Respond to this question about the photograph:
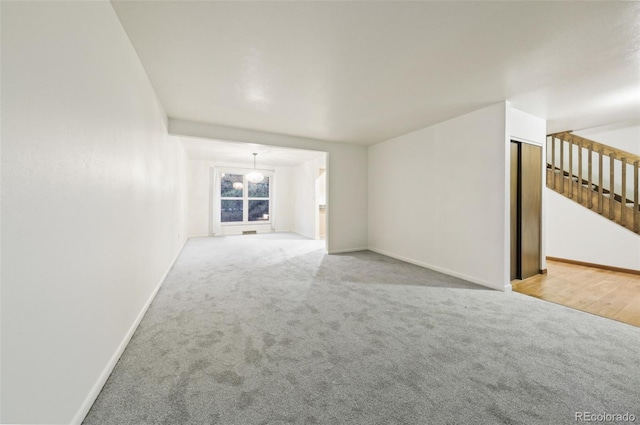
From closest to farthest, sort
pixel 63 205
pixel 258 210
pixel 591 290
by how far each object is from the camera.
Result: pixel 63 205, pixel 591 290, pixel 258 210

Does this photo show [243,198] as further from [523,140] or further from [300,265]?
[523,140]

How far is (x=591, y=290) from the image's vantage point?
3.09 metres

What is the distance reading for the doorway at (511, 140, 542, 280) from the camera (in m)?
3.37

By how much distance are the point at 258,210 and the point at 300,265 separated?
485 cm

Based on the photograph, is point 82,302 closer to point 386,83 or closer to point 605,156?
point 386,83

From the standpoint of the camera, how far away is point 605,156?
4.17 m

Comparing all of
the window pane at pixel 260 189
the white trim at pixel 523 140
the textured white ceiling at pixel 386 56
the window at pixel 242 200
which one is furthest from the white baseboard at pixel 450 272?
the window pane at pixel 260 189

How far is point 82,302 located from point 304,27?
2.21 meters

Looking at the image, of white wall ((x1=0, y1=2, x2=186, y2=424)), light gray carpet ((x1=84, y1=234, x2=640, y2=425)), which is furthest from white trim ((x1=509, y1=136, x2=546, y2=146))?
white wall ((x1=0, y1=2, x2=186, y2=424))

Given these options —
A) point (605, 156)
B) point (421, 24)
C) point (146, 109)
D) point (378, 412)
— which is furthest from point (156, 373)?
point (605, 156)

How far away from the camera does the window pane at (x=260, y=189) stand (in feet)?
27.9

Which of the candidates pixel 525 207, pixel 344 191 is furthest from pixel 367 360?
pixel 344 191

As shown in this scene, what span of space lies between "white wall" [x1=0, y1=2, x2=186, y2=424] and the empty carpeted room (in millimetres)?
11

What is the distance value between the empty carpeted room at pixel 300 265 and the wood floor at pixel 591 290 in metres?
0.31
